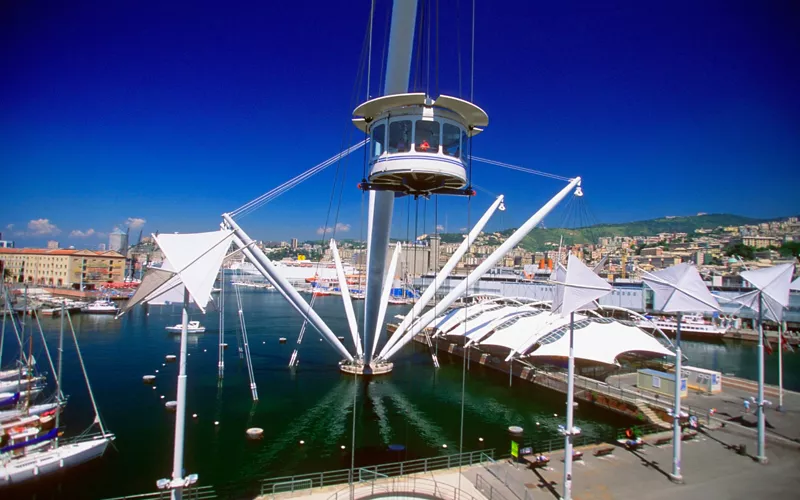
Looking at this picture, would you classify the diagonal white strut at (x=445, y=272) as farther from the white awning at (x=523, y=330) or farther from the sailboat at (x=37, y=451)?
the sailboat at (x=37, y=451)

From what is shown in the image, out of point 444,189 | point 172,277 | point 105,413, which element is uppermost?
point 444,189

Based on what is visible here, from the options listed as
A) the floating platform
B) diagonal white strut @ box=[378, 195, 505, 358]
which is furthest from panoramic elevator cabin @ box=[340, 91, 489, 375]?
the floating platform

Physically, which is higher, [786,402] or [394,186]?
[394,186]

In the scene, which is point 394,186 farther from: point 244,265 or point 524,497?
point 244,265

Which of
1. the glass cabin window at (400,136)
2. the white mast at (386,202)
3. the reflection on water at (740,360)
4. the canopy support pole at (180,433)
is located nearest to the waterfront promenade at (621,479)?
the canopy support pole at (180,433)

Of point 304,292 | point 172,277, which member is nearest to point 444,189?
point 172,277

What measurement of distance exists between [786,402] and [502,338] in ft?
52.5

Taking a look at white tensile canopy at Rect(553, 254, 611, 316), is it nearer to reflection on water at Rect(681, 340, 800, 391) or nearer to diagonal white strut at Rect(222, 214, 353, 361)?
diagonal white strut at Rect(222, 214, 353, 361)

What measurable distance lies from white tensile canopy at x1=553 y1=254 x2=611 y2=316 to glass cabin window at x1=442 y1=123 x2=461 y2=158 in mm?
4209

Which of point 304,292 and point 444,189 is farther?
point 304,292

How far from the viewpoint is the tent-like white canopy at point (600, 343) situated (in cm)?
2783

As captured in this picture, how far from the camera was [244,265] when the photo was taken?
186 meters

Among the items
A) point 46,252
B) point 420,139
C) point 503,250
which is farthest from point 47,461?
point 46,252

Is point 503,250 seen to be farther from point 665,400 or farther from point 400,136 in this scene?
point 400,136
